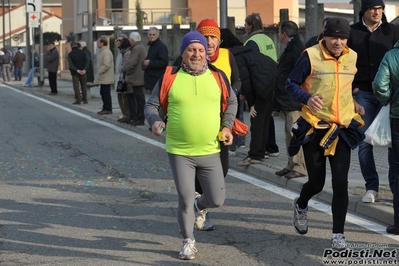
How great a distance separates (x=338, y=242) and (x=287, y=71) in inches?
156

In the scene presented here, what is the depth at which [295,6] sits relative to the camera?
6681 cm

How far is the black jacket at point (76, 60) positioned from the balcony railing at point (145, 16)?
118 feet

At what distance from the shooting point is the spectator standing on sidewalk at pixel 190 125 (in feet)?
21.1

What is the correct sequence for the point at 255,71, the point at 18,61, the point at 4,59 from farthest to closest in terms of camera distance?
the point at 18,61 < the point at 4,59 < the point at 255,71

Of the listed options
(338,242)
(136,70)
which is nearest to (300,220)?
(338,242)

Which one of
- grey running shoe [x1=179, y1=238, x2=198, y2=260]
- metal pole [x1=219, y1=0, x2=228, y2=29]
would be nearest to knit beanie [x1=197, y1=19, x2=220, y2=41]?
grey running shoe [x1=179, y1=238, x2=198, y2=260]

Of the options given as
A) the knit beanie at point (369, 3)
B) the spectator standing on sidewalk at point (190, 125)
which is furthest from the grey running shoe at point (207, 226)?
the knit beanie at point (369, 3)

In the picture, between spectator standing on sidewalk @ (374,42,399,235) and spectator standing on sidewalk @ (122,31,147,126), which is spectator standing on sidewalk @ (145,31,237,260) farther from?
spectator standing on sidewalk @ (122,31,147,126)

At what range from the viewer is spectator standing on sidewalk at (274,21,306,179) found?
396 inches

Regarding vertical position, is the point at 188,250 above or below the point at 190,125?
below

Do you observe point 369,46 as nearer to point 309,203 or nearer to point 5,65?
point 309,203

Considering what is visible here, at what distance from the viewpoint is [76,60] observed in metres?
23.7

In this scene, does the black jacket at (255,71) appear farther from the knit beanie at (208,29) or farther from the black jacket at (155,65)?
the black jacket at (155,65)

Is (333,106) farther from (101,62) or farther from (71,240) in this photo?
(101,62)
